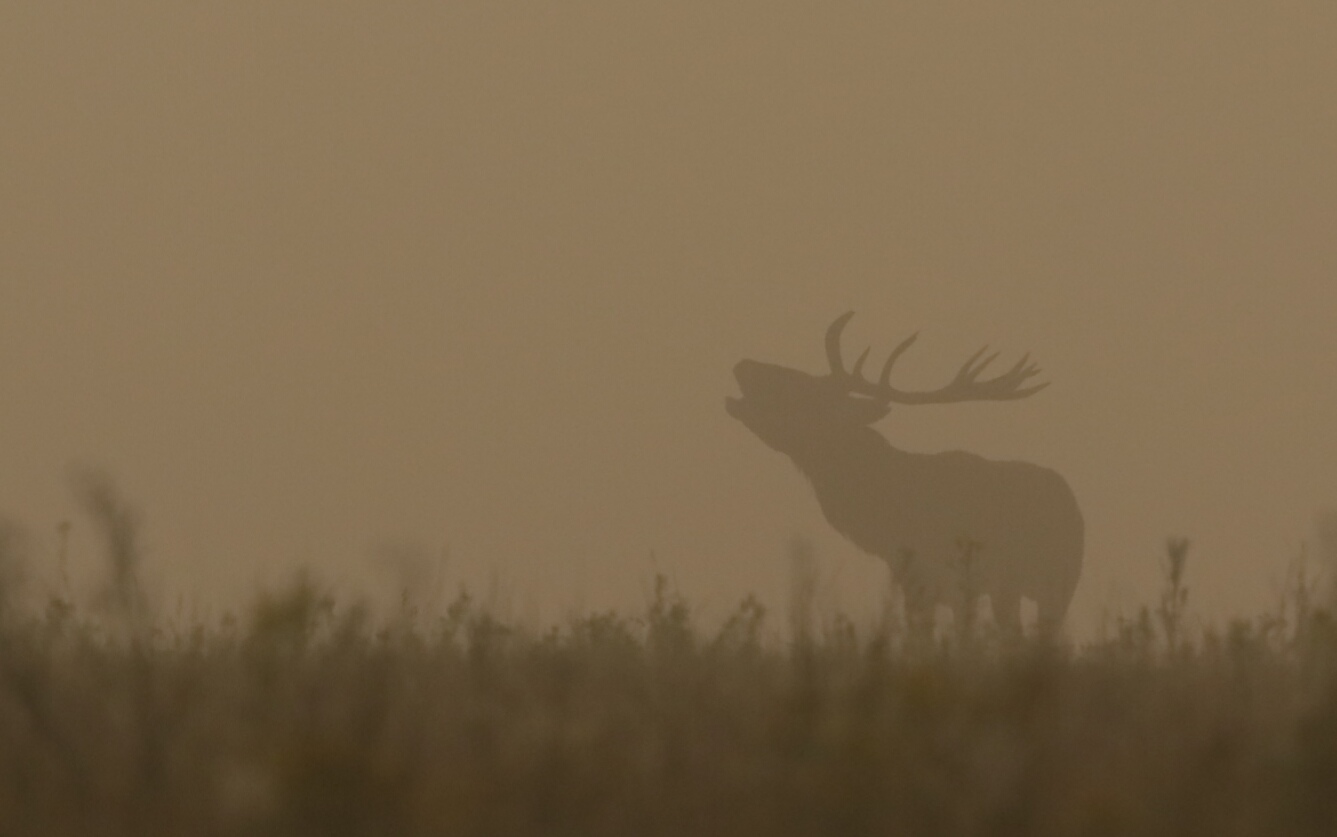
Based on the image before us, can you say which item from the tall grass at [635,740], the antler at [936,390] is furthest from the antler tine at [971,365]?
the tall grass at [635,740]

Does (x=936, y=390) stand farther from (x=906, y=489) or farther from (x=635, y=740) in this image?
(x=635, y=740)

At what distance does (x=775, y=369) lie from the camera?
532 inches

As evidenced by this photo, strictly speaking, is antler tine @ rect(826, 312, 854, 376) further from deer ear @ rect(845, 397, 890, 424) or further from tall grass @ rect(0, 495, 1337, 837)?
tall grass @ rect(0, 495, 1337, 837)

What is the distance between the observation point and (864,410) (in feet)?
44.0

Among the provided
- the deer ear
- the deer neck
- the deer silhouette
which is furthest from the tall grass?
the deer ear

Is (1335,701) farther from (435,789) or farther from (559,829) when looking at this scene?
(435,789)

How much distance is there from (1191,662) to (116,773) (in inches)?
98.6

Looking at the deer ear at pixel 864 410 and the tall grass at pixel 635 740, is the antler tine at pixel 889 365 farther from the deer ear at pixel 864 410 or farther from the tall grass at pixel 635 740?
the tall grass at pixel 635 740

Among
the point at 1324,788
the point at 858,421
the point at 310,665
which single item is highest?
the point at 858,421

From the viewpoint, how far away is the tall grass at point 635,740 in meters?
2.10

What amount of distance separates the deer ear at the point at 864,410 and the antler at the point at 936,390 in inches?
11.5

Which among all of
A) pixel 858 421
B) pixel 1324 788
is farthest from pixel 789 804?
pixel 858 421

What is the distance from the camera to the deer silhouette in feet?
40.0

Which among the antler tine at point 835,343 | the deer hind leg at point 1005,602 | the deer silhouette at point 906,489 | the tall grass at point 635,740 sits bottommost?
the tall grass at point 635,740
